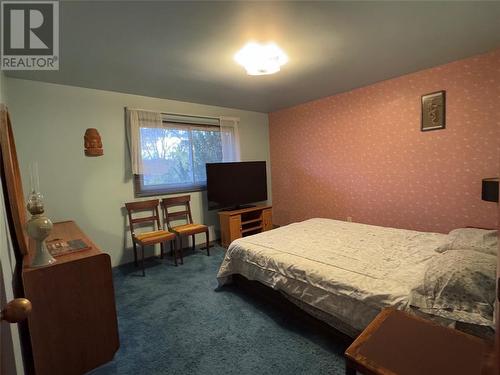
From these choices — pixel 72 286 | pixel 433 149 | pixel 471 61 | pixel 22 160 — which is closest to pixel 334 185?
pixel 433 149

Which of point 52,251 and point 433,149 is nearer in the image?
point 52,251

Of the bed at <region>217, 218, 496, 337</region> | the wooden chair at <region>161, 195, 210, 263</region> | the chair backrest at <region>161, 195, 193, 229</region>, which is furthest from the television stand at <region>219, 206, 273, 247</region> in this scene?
the bed at <region>217, 218, 496, 337</region>

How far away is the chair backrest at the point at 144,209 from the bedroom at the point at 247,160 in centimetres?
14

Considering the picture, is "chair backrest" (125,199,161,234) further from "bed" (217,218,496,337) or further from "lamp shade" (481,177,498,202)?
"lamp shade" (481,177,498,202)

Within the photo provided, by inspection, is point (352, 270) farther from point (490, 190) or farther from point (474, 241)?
point (490, 190)

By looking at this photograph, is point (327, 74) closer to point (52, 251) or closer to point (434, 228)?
point (434, 228)

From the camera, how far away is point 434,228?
119 inches

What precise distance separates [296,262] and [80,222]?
105 inches

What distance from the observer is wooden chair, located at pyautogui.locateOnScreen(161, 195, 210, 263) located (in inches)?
134

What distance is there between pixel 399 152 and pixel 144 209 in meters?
3.51

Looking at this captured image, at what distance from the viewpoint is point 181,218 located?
151 inches

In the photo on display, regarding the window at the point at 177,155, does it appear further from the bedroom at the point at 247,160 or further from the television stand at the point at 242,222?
the television stand at the point at 242,222

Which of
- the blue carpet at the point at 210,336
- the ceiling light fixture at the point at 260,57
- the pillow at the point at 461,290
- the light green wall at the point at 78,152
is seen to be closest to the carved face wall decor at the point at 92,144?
the light green wall at the point at 78,152

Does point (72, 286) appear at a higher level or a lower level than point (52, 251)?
lower
